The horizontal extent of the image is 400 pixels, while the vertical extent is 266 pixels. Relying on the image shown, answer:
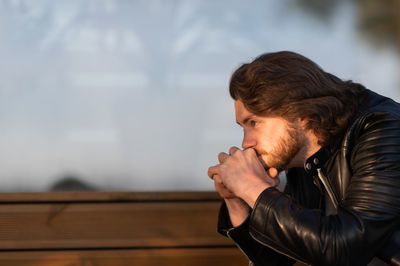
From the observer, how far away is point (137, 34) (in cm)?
283

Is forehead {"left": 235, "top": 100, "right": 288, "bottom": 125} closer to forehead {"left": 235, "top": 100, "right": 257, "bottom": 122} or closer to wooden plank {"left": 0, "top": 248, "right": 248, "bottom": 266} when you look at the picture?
forehead {"left": 235, "top": 100, "right": 257, "bottom": 122}

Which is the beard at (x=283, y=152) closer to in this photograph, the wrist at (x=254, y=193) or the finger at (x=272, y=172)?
the finger at (x=272, y=172)

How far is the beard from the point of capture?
73.9 inches

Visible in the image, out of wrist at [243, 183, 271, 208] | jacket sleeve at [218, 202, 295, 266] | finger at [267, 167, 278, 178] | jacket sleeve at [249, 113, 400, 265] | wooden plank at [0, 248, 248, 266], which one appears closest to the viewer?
jacket sleeve at [249, 113, 400, 265]

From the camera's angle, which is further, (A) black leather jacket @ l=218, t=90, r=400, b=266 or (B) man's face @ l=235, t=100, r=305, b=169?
(B) man's face @ l=235, t=100, r=305, b=169

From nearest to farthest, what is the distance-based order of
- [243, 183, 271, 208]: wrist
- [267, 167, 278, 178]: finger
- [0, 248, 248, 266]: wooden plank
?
1. [243, 183, 271, 208]: wrist
2. [267, 167, 278, 178]: finger
3. [0, 248, 248, 266]: wooden plank

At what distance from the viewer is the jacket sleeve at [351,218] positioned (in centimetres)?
153

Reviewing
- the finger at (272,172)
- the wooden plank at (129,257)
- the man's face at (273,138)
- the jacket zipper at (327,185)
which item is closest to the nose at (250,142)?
the man's face at (273,138)

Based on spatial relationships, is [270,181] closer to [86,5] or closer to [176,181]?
[176,181]

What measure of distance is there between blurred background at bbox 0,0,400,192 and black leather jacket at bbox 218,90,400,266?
1095 mm

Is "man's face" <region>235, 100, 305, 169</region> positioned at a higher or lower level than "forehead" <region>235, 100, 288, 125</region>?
lower

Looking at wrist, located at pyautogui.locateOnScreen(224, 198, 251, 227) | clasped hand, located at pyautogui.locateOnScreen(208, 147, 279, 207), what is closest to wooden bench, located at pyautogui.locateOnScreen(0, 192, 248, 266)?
wrist, located at pyautogui.locateOnScreen(224, 198, 251, 227)

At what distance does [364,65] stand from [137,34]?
1241 mm

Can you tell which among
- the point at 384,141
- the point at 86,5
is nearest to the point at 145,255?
the point at 86,5
